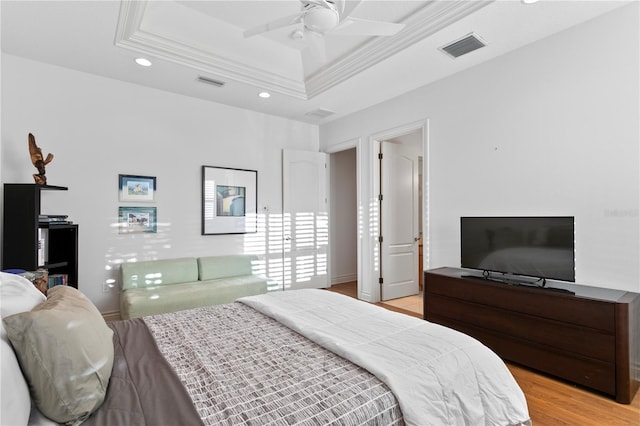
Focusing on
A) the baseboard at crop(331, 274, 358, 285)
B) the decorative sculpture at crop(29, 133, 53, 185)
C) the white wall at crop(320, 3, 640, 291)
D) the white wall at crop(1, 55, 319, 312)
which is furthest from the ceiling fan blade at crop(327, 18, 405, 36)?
the baseboard at crop(331, 274, 358, 285)

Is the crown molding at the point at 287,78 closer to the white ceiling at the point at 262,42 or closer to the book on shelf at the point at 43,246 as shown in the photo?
the white ceiling at the point at 262,42

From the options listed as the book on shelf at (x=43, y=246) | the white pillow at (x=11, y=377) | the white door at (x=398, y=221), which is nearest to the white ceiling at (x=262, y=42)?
the white door at (x=398, y=221)

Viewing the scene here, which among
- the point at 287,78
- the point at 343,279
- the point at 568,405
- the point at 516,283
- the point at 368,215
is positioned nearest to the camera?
the point at 568,405

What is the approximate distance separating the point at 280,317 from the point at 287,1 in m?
2.85

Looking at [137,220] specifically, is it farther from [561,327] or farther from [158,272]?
[561,327]

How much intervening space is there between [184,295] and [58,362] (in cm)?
258

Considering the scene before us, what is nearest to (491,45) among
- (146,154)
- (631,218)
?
(631,218)

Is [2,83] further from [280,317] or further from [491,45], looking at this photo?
[491,45]

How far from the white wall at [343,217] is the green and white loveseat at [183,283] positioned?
2020mm

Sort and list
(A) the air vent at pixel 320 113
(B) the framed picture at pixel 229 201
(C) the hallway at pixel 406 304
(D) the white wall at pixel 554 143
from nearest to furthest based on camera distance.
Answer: (D) the white wall at pixel 554 143
(C) the hallway at pixel 406 304
(B) the framed picture at pixel 229 201
(A) the air vent at pixel 320 113

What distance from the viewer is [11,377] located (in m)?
0.92

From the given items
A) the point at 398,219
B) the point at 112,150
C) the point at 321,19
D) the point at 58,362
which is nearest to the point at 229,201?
the point at 112,150

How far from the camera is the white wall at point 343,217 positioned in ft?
20.0

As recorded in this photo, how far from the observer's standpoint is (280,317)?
1972 millimetres
